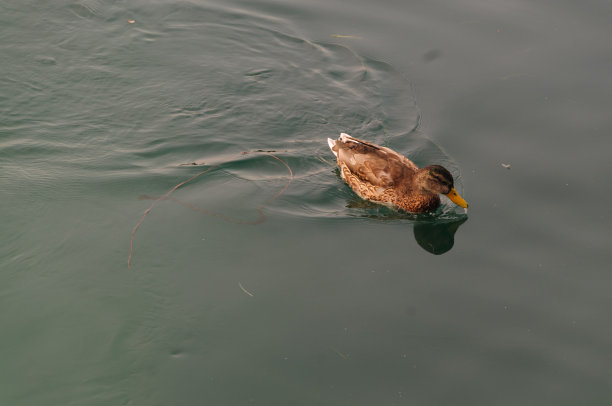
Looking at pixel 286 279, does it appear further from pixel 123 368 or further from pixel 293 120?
pixel 293 120

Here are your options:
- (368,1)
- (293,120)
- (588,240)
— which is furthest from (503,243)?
(368,1)

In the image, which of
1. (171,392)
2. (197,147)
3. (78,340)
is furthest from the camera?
(197,147)

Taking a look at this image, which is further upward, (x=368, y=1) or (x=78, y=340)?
(x=368, y=1)

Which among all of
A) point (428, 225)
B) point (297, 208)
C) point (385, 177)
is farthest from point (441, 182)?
point (297, 208)

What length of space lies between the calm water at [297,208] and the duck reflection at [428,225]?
0.05 metres

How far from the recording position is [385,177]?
288 inches

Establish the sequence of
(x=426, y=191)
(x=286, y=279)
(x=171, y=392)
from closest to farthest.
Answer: (x=171, y=392), (x=286, y=279), (x=426, y=191)

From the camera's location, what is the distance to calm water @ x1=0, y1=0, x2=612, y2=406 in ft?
16.2

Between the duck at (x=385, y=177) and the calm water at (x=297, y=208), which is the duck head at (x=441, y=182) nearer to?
the duck at (x=385, y=177)

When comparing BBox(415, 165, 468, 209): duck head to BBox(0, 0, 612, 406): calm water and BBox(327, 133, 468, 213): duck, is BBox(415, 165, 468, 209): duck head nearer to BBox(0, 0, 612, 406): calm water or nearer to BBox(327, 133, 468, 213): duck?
BBox(327, 133, 468, 213): duck

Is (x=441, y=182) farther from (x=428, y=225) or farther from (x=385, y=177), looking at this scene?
(x=385, y=177)

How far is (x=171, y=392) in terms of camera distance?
4652mm

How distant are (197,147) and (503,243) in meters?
4.07

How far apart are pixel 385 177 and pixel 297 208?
1220 mm
